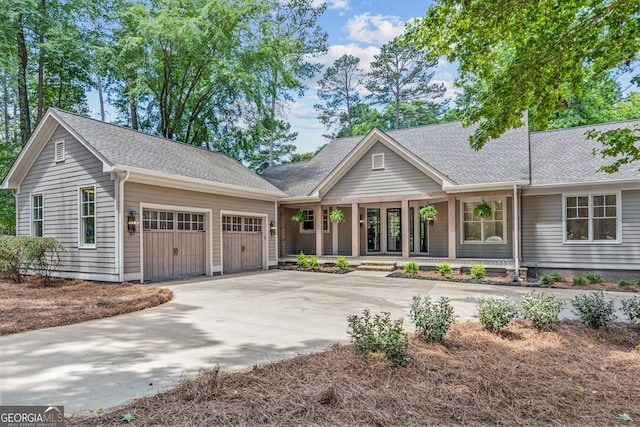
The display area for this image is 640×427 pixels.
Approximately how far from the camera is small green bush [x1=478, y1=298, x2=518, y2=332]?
189 inches

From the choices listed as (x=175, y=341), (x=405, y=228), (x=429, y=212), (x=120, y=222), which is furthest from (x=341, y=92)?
(x=175, y=341)

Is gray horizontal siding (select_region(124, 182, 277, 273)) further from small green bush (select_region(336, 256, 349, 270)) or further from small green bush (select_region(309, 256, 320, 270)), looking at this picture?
small green bush (select_region(336, 256, 349, 270))

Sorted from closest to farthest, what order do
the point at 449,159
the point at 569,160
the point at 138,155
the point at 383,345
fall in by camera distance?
the point at 383,345 → the point at 138,155 → the point at 569,160 → the point at 449,159

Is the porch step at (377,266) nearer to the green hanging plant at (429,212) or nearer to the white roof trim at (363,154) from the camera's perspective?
the green hanging plant at (429,212)

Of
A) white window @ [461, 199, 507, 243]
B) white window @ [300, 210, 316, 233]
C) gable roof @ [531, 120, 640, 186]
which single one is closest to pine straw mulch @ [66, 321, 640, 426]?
gable roof @ [531, 120, 640, 186]

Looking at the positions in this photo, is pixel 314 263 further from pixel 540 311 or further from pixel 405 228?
pixel 540 311

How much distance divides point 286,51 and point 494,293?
1627cm

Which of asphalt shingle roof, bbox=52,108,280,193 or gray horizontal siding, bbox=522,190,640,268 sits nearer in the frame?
asphalt shingle roof, bbox=52,108,280,193

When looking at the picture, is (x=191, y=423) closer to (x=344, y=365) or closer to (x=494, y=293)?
(x=344, y=365)

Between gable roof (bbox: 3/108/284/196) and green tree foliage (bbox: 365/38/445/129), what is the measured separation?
1948cm

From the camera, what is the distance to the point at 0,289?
8.84m

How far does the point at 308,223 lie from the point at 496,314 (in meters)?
12.5

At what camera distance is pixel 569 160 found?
1245 cm

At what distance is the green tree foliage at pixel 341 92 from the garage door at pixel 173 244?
21953 mm
